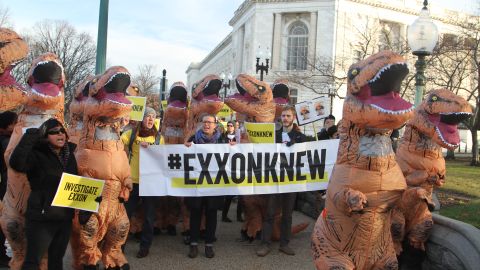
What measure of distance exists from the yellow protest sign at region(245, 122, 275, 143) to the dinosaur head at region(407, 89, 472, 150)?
2425 millimetres

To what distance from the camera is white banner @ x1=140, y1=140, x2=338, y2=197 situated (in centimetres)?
660

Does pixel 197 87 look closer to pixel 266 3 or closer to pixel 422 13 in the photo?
pixel 422 13

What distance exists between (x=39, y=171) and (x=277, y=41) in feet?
161

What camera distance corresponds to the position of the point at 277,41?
51844 mm

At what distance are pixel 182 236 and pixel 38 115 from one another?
3419mm

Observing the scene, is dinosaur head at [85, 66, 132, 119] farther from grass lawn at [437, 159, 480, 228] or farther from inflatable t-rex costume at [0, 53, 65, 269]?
grass lawn at [437, 159, 480, 228]

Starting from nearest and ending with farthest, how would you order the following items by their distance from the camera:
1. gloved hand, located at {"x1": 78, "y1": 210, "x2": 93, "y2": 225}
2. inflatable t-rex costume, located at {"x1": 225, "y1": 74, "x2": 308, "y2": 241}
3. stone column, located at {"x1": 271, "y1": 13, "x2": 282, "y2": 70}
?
gloved hand, located at {"x1": 78, "y1": 210, "x2": 93, "y2": 225}
inflatable t-rex costume, located at {"x1": 225, "y1": 74, "x2": 308, "y2": 241}
stone column, located at {"x1": 271, "y1": 13, "x2": 282, "y2": 70}

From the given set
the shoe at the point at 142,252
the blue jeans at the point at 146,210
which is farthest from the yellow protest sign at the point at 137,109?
the shoe at the point at 142,252

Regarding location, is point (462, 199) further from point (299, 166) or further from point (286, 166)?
point (286, 166)

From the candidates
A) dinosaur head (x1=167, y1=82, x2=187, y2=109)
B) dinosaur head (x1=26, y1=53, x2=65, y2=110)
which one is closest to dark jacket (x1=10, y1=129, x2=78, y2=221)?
dinosaur head (x1=26, y1=53, x2=65, y2=110)

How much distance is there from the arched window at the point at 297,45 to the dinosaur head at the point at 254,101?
43945 mm

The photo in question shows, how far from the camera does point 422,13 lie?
27.2ft

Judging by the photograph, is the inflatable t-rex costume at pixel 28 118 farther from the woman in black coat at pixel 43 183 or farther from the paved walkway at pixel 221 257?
the paved walkway at pixel 221 257

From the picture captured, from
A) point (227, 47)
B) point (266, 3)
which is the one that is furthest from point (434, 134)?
point (227, 47)
